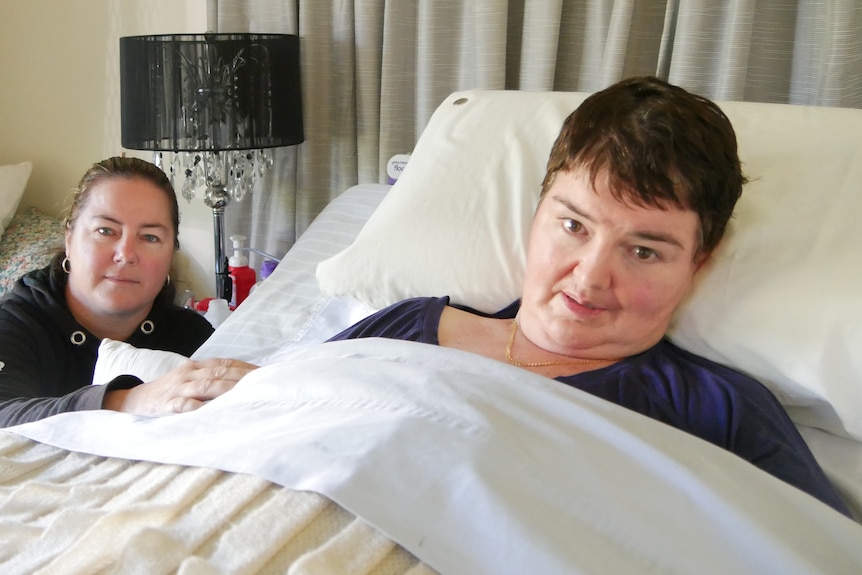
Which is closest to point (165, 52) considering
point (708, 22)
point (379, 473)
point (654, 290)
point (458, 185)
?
point (458, 185)

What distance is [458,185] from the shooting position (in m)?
1.14

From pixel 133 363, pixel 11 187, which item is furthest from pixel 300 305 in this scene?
pixel 11 187

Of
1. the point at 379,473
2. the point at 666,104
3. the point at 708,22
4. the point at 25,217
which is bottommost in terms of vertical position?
the point at 25,217

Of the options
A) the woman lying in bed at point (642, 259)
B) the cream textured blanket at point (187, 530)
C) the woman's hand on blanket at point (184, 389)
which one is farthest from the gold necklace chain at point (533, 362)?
the cream textured blanket at point (187, 530)

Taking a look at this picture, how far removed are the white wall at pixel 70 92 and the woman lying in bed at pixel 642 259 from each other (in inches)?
60.7

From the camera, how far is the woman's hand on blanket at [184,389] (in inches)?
36.5

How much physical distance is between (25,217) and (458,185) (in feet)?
5.99

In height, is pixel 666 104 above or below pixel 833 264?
above

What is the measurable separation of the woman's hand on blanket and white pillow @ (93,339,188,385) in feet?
0.47

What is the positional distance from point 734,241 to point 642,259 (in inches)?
5.5

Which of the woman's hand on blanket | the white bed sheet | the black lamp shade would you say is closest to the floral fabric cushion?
the black lamp shade

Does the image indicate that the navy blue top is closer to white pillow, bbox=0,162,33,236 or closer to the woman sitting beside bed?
the woman sitting beside bed

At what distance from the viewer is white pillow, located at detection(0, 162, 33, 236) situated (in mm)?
2354

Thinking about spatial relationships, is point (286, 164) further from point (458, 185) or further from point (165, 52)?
point (458, 185)
